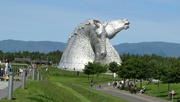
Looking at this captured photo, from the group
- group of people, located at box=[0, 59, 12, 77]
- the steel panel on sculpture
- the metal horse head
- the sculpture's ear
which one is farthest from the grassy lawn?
the steel panel on sculpture

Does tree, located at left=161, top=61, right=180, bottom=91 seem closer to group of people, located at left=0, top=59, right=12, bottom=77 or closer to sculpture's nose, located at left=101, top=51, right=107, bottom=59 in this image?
group of people, located at left=0, top=59, right=12, bottom=77

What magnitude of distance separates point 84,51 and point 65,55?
22.4 ft

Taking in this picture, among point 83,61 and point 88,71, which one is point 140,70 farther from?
point 83,61

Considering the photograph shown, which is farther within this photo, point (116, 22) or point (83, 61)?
point (116, 22)

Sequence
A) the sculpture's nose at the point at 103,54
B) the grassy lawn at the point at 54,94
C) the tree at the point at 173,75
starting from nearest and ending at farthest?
the grassy lawn at the point at 54,94
the tree at the point at 173,75
the sculpture's nose at the point at 103,54

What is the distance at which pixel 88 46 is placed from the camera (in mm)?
95125

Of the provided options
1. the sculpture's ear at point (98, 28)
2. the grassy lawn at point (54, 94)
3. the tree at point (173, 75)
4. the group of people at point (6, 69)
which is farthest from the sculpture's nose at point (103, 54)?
the group of people at point (6, 69)

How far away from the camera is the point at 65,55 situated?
327 feet

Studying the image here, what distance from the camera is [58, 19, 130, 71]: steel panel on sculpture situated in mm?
93000

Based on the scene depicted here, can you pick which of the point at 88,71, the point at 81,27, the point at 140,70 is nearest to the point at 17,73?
the point at 140,70

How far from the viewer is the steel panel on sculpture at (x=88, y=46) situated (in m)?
93.0

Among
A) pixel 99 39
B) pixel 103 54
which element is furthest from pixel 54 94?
pixel 103 54

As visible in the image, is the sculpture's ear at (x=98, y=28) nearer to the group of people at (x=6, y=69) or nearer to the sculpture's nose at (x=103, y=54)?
the sculpture's nose at (x=103, y=54)

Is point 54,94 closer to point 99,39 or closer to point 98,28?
point 99,39
